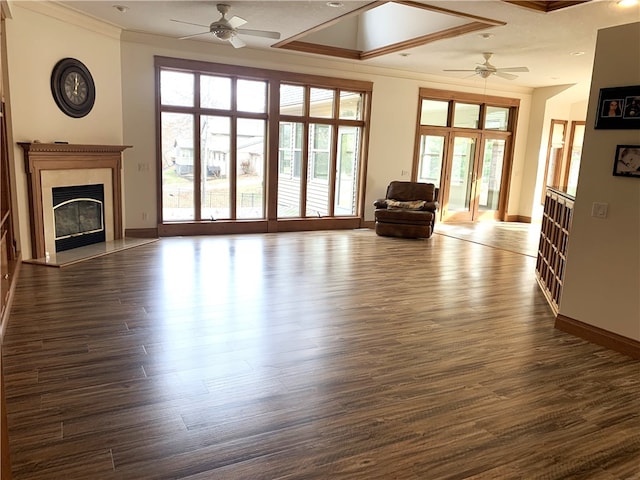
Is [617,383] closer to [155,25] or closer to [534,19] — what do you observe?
[534,19]

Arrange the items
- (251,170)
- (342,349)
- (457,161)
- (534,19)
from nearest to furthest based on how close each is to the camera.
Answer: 1. (342,349)
2. (534,19)
3. (251,170)
4. (457,161)

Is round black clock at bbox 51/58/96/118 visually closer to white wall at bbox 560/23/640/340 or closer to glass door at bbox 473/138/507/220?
white wall at bbox 560/23/640/340

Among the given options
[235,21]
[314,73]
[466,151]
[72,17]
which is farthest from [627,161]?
[466,151]

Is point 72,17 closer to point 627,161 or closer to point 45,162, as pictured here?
point 45,162

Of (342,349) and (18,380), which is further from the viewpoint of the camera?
(342,349)

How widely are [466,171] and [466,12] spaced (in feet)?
18.9

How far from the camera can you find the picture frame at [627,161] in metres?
3.53

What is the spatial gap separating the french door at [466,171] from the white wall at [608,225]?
6291 mm

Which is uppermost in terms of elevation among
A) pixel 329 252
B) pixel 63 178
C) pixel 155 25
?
pixel 155 25

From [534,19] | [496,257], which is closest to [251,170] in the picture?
[496,257]

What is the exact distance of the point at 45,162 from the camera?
576 centimetres

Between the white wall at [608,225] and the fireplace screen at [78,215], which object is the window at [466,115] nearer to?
the white wall at [608,225]

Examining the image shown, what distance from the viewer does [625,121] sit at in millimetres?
3576

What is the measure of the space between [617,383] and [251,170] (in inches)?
252
